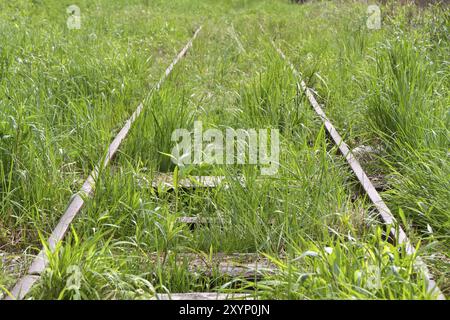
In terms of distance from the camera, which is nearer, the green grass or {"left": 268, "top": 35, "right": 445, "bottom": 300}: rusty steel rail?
{"left": 268, "top": 35, "right": 445, "bottom": 300}: rusty steel rail

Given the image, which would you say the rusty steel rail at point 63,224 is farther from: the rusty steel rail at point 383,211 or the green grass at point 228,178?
the rusty steel rail at point 383,211

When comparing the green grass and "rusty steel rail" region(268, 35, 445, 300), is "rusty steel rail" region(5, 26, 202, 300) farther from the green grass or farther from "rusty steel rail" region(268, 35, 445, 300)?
"rusty steel rail" region(268, 35, 445, 300)

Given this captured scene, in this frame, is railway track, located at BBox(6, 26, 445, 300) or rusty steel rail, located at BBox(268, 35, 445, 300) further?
railway track, located at BBox(6, 26, 445, 300)

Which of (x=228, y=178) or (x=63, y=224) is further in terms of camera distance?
(x=228, y=178)

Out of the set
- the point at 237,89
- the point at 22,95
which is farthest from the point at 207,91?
the point at 22,95

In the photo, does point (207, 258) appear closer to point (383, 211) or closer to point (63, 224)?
point (63, 224)

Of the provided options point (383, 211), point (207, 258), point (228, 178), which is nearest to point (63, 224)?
point (207, 258)

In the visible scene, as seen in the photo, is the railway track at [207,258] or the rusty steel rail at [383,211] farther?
the railway track at [207,258]


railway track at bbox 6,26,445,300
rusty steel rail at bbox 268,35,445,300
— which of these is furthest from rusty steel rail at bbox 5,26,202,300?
rusty steel rail at bbox 268,35,445,300

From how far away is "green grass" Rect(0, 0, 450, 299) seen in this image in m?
2.70

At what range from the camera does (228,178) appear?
3641 mm

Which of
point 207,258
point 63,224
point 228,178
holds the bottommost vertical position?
point 207,258

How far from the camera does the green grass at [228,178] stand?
8.86 feet

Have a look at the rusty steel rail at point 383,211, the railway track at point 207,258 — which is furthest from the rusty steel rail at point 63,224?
the rusty steel rail at point 383,211
